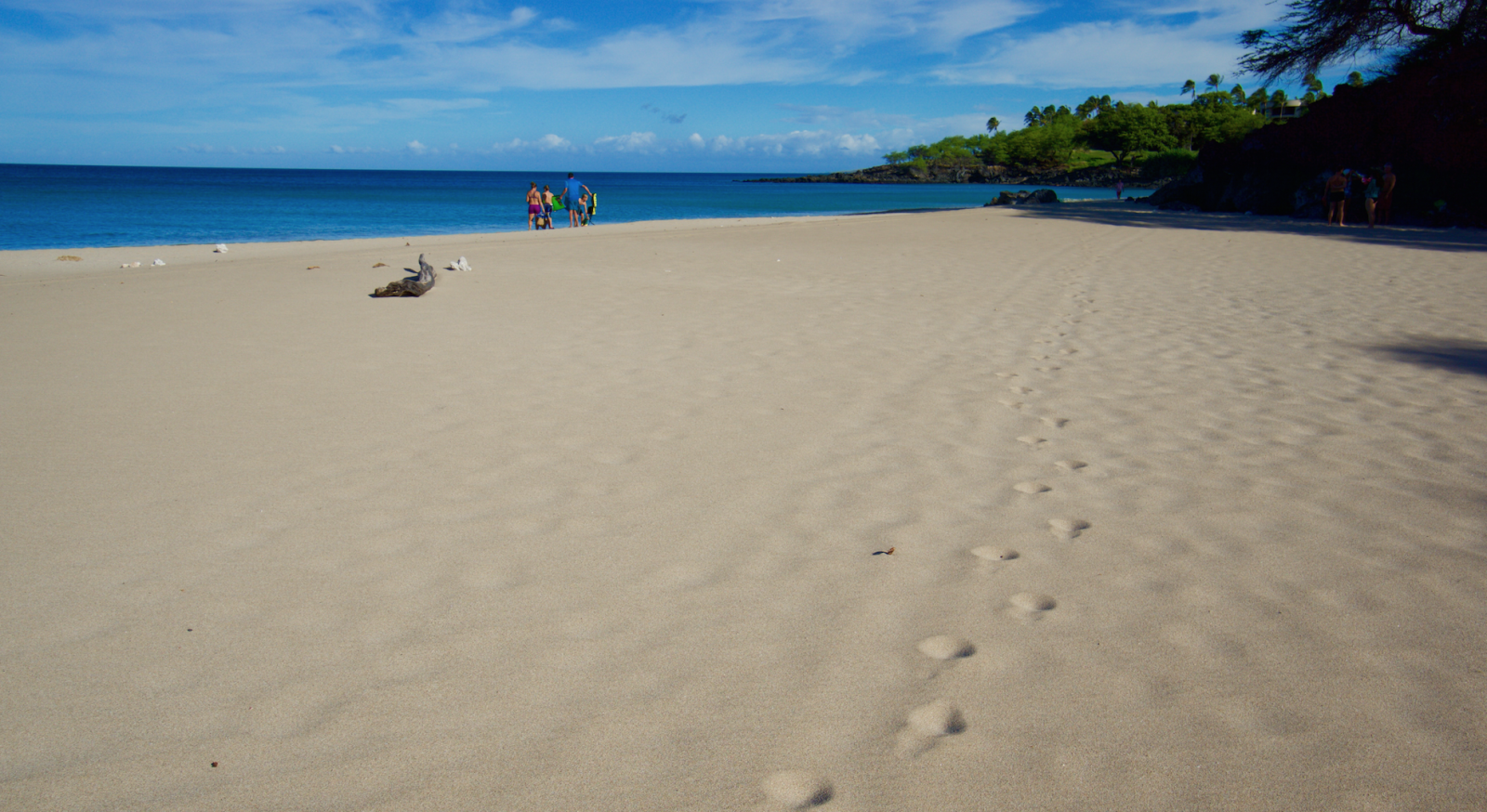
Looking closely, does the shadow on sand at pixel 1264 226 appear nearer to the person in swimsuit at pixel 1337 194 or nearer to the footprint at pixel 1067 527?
the person in swimsuit at pixel 1337 194

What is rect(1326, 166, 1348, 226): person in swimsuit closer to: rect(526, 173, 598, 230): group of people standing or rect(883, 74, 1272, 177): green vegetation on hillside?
rect(526, 173, 598, 230): group of people standing

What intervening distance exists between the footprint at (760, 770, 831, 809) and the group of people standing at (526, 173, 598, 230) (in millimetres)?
21668

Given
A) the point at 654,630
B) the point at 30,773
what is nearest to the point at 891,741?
the point at 654,630

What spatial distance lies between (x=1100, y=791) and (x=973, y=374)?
12.9ft

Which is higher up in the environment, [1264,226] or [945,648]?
[1264,226]

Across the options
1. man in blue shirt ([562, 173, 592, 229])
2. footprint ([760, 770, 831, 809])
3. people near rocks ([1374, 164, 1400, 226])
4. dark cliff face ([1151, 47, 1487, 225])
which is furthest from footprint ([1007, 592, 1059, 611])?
dark cliff face ([1151, 47, 1487, 225])

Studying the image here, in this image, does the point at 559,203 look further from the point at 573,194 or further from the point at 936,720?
the point at 936,720

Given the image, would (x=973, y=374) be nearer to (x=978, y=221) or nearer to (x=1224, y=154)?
(x=978, y=221)

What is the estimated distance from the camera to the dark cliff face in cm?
1880

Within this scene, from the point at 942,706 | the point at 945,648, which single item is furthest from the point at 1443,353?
the point at 942,706

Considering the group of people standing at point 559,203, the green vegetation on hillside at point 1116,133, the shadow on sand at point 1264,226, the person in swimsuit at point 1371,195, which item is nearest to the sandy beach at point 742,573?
the shadow on sand at point 1264,226

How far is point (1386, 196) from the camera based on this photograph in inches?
735

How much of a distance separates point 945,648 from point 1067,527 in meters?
1.09

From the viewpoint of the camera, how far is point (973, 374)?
18.1 ft
